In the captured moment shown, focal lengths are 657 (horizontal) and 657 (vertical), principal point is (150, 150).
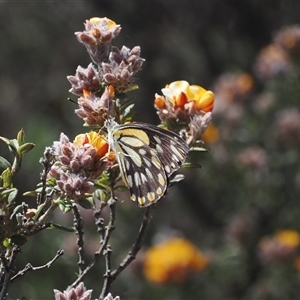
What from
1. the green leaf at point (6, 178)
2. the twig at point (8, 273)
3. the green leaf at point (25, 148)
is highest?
the green leaf at point (25, 148)

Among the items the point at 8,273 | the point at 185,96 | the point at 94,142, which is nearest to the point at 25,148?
the point at 94,142

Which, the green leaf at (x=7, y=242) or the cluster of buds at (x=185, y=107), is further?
the cluster of buds at (x=185, y=107)

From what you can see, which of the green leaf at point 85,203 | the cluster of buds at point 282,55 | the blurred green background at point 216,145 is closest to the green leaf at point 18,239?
the green leaf at point 85,203

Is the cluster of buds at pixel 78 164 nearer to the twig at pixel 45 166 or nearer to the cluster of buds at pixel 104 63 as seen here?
the twig at pixel 45 166

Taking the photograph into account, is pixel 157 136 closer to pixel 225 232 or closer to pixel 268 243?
pixel 268 243

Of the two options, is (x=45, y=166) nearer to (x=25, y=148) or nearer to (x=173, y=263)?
(x=25, y=148)
